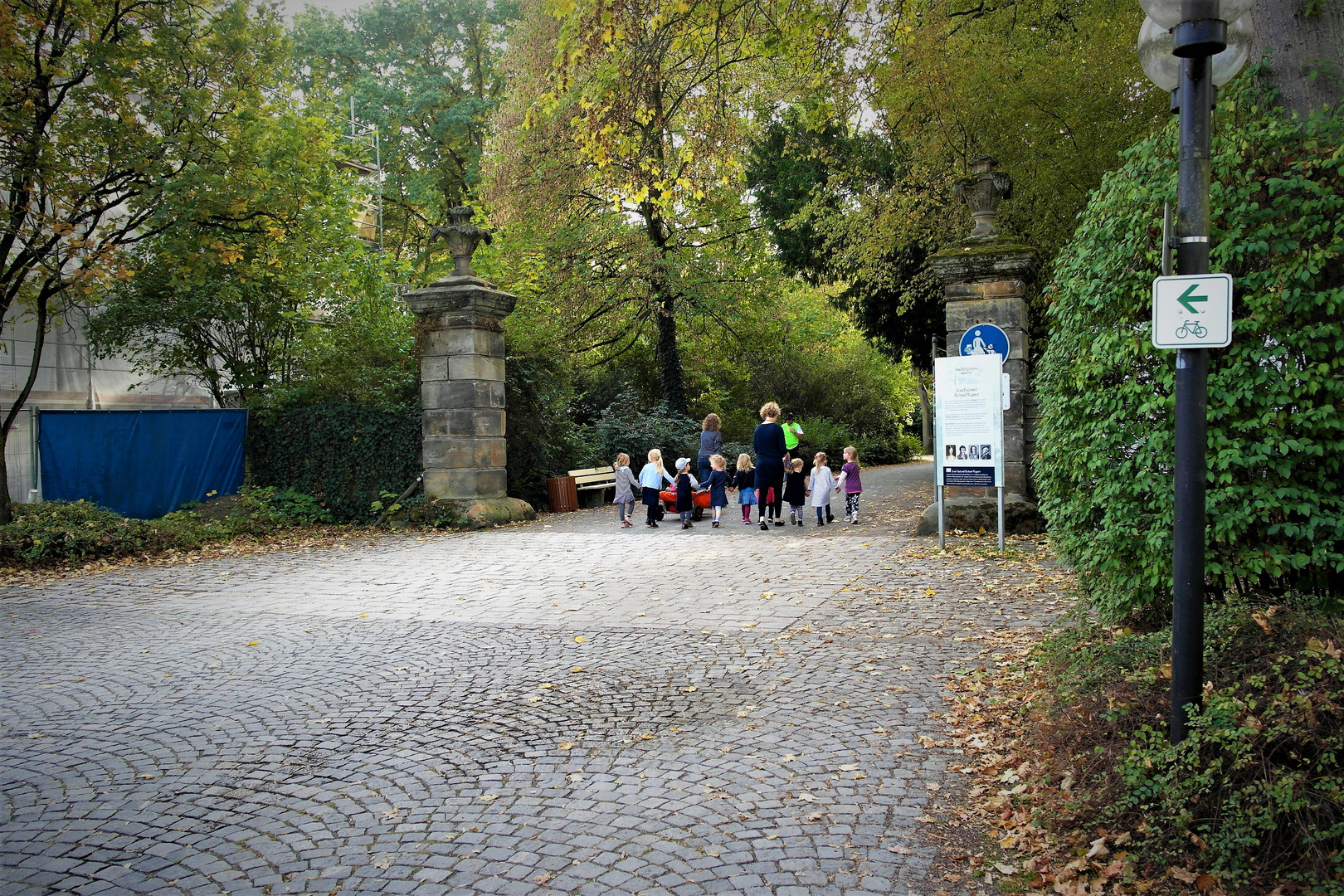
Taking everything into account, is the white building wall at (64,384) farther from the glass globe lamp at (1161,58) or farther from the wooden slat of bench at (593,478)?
the glass globe lamp at (1161,58)

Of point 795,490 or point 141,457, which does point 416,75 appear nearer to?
point 141,457

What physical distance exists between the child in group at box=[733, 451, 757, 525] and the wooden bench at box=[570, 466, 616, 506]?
12.1ft

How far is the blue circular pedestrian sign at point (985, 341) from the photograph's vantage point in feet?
37.9

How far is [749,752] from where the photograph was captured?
4.69 metres

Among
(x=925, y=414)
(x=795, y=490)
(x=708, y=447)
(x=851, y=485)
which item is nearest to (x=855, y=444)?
(x=925, y=414)

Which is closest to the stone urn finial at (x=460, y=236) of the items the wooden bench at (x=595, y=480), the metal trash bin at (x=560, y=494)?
the metal trash bin at (x=560, y=494)

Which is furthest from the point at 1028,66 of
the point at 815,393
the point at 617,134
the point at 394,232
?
the point at 394,232

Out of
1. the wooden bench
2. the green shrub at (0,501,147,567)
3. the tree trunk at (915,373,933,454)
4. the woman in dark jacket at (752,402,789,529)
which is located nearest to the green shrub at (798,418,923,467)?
the tree trunk at (915,373,933,454)

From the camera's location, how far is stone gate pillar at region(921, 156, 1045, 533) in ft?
39.8

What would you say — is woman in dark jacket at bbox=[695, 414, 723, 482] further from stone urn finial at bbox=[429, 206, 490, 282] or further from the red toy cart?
stone urn finial at bbox=[429, 206, 490, 282]

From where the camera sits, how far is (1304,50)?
192 inches

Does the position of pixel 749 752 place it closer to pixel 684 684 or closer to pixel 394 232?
pixel 684 684

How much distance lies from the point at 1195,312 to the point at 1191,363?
0.19 meters

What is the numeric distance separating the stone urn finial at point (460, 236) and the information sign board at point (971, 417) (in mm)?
7478
